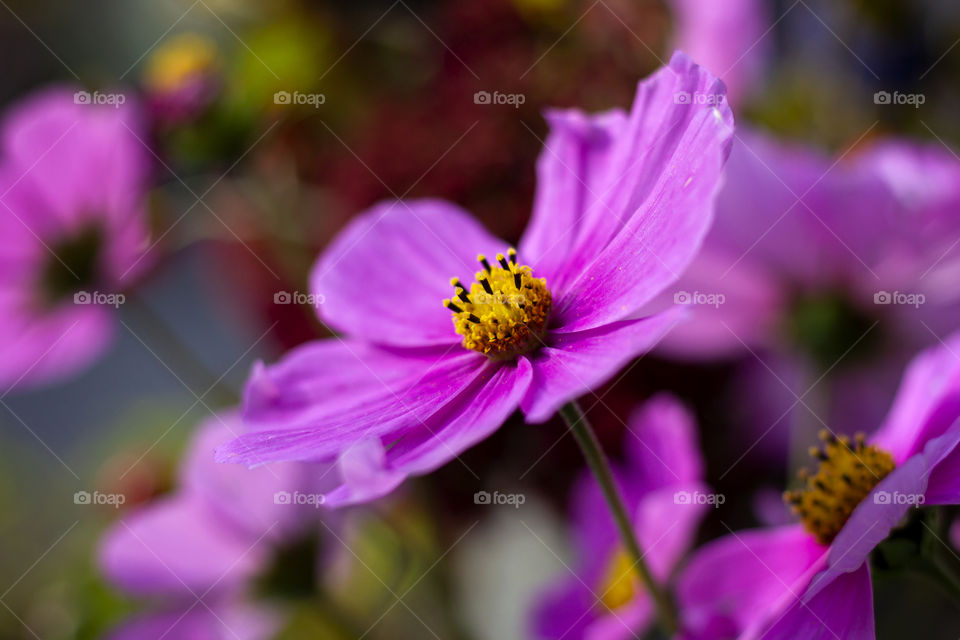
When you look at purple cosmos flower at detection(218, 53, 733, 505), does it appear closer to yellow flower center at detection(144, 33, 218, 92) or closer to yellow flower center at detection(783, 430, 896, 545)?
yellow flower center at detection(783, 430, 896, 545)

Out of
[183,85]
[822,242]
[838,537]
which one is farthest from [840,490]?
[183,85]

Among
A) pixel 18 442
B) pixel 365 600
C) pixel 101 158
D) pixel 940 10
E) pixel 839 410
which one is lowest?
pixel 365 600

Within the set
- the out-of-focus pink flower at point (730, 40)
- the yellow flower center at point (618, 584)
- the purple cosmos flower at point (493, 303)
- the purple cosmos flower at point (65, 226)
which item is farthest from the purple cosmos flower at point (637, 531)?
the purple cosmos flower at point (65, 226)

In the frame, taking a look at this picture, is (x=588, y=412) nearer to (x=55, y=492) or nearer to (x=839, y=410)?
(x=839, y=410)

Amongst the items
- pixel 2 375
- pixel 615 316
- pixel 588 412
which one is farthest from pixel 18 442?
pixel 615 316

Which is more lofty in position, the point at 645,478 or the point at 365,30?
the point at 365,30

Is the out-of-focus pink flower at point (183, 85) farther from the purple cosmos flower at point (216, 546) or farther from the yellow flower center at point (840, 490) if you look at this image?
the yellow flower center at point (840, 490)
